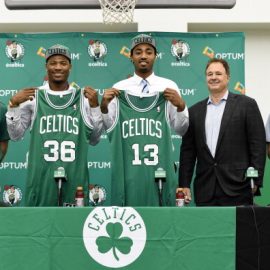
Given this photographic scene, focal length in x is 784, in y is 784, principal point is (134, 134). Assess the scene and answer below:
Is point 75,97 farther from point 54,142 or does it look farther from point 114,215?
point 114,215

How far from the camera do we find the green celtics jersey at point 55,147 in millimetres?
5004

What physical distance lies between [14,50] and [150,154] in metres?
2.26

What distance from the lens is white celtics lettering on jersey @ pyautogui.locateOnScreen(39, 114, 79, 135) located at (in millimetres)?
5105

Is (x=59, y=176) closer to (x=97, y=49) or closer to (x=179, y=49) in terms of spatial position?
(x=97, y=49)

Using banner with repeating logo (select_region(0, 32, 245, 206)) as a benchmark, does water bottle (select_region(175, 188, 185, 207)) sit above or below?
below

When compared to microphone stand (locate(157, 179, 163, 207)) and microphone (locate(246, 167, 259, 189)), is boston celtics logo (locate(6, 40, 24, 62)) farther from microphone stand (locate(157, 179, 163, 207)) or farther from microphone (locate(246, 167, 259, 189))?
microphone (locate(246, 167, 259, 189))

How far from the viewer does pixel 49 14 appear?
7.65 metres

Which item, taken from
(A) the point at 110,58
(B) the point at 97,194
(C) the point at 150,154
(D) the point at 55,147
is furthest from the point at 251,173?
(A) the point at 110,58

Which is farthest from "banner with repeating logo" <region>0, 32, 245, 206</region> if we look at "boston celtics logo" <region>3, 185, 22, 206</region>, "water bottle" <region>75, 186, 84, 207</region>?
"water bottle" <region>75, 186, 84, 207</region>

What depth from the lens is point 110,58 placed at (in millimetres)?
6805

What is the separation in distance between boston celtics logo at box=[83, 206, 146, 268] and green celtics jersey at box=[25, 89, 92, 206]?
0.79 metres

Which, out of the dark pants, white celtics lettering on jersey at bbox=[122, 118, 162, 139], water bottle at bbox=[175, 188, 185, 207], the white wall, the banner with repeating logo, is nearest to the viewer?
water bottle at bbox=[175, 188, 185, 207]

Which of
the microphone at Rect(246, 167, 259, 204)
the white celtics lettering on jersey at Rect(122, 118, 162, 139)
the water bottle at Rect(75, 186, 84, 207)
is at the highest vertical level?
the white celtics lettering on jersey at Rect(122, 118, 162, 139)

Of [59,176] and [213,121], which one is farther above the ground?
[213,121]
